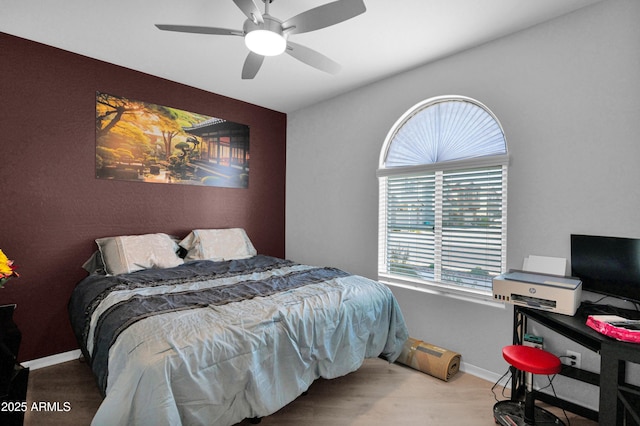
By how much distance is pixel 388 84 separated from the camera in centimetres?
321

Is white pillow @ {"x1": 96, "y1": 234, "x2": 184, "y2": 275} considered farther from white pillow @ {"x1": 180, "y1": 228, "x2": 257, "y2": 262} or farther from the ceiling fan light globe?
the ceiling fan light globe

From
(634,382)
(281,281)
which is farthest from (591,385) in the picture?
(281,281)

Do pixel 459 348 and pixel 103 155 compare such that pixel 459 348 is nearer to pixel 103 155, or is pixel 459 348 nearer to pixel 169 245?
pixel 169 245

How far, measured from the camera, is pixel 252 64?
7.56 ft

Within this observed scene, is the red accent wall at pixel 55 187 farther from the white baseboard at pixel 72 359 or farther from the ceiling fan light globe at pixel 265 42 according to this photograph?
the ceiling fan light globe at pixel 265 42

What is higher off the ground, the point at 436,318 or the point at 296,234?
the point at 296,234

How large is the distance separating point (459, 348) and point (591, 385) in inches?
34.0

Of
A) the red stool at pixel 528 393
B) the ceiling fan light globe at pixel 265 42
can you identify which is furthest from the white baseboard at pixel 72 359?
the ceiling fan light globe at pixel 265 42

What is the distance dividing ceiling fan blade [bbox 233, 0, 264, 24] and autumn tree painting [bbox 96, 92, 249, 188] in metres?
2.00

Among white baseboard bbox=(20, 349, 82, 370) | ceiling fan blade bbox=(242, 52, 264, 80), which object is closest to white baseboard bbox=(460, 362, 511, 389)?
ceiling fan blade bbox=(242, 52, 264, 80)

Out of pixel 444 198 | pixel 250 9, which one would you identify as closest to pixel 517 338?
pixel 444 198

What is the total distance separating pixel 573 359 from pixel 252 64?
119 inches

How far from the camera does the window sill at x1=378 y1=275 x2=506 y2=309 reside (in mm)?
2523

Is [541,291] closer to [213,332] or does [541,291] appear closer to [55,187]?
[213,332]
